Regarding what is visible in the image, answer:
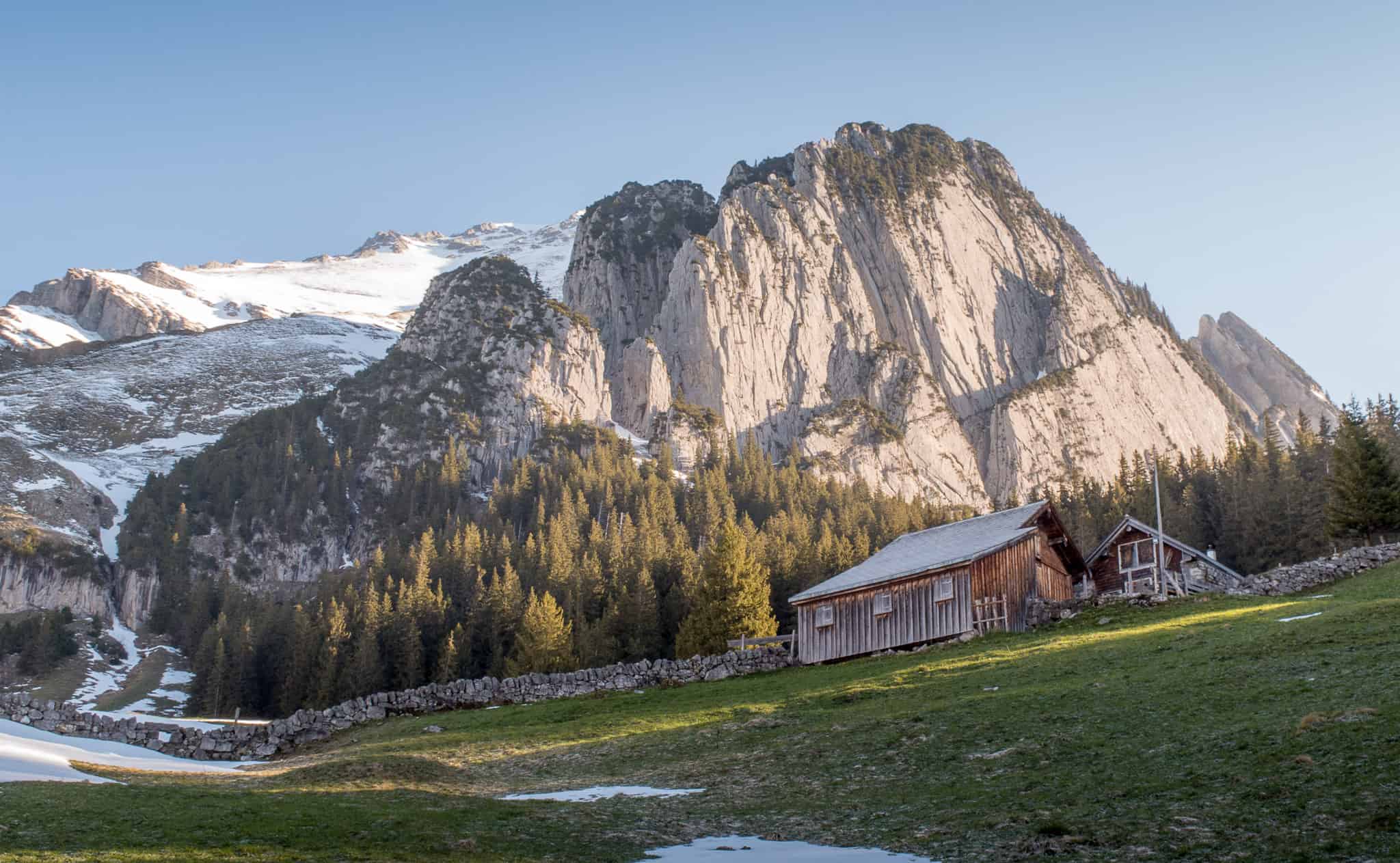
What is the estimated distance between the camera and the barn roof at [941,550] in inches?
2044

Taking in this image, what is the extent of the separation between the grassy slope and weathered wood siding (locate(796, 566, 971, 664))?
41.3 ft

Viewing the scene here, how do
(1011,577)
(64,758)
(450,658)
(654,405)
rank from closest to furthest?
(64,758) → (1011,577) → (450,658) → (654,405)

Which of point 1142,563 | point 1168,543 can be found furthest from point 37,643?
point 1168,543

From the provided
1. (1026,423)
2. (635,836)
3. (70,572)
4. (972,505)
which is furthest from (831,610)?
(1026,423)

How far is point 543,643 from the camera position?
6788 cm

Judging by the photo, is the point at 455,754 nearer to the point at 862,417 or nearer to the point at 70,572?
the point at 70,572

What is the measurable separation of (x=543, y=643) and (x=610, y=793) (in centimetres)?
4312

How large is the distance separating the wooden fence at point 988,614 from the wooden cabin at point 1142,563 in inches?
319

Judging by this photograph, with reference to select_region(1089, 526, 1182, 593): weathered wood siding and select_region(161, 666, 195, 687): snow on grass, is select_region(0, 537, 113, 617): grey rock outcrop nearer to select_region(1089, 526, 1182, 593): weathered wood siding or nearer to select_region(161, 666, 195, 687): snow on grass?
select_region(161, 666, 195, 687): snow on grass

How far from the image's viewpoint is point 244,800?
22422mm

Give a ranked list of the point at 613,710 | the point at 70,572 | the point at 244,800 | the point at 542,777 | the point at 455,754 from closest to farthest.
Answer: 1. the point at 244,800
2. the point at 542,777
3. the point at 455,754
4. the point at 613,710
5. the point at 70,572

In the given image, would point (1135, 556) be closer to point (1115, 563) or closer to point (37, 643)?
point (1115, 563)

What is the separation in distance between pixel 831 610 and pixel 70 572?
102 m

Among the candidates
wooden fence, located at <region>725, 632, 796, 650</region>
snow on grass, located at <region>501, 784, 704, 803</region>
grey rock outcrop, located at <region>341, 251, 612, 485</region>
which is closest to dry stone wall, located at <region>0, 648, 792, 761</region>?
wooden fence, located at <region>725, 632, 796, 650</region>
